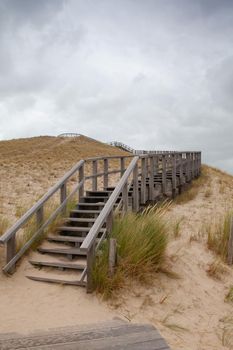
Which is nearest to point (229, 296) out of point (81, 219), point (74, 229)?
point (74, 229)

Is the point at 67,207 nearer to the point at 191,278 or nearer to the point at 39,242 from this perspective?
the point at 39,242

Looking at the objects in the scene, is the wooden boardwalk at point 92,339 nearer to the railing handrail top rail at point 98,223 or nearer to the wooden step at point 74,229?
the railing handrail top rail at point 98,223

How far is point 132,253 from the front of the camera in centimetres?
617

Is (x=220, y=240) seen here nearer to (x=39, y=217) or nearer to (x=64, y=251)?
(x=64, y=251)

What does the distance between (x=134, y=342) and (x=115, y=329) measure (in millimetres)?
270

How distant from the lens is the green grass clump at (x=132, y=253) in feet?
18.6

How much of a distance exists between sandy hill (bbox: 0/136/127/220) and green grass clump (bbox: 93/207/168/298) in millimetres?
4747

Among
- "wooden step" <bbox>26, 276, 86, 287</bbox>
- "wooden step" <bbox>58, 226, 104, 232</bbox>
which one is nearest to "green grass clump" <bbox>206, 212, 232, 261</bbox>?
"wooden step" <bbox>58, 226, 104, 232</bbox>

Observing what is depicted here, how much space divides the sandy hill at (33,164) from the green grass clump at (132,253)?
4747 mm

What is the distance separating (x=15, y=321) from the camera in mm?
4805

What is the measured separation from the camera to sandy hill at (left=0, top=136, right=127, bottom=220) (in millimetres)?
14320

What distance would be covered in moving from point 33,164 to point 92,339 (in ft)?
75.0

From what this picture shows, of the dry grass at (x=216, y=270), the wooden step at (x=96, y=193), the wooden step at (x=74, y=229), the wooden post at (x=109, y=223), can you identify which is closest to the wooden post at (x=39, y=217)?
the wooden step at (x=74, y=229)

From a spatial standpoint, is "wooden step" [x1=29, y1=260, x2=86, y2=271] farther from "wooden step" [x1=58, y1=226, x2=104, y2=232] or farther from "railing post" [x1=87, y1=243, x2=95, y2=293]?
"wooden step" [x1=58, y1=226, x2=104, y2=232]
